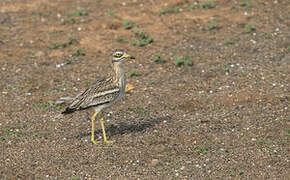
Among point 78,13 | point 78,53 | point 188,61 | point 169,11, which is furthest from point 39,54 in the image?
point 169,11

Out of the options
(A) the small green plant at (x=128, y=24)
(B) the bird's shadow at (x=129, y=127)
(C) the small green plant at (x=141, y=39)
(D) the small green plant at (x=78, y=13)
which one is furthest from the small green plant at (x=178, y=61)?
(D) the small green plant at (x=78, y=13)

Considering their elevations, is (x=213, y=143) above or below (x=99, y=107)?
below

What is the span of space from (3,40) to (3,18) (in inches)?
75.4

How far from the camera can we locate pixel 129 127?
11.6 metres

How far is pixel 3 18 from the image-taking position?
720 inches

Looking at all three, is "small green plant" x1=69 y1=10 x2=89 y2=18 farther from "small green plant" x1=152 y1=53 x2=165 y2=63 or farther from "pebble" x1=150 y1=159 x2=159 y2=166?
"pebble" x1=150 y1=159 x2=159 y2=166

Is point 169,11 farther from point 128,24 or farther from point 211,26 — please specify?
point 211,26

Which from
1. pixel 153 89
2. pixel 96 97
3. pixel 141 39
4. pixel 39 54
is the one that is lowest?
pixel 153 89

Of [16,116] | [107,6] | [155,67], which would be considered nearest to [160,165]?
[16,116]

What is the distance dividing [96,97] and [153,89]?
2.95 metres

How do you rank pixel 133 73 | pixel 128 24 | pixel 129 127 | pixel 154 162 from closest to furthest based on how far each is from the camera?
1. pixel 154 162
2. pixel 129 127
3. pixel 133 73
4. pixel 128 24

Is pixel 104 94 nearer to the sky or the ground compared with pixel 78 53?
nearer to the sky

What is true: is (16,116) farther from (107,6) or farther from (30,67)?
(107,6)

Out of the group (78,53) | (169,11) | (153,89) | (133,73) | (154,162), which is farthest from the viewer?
(169,11)
